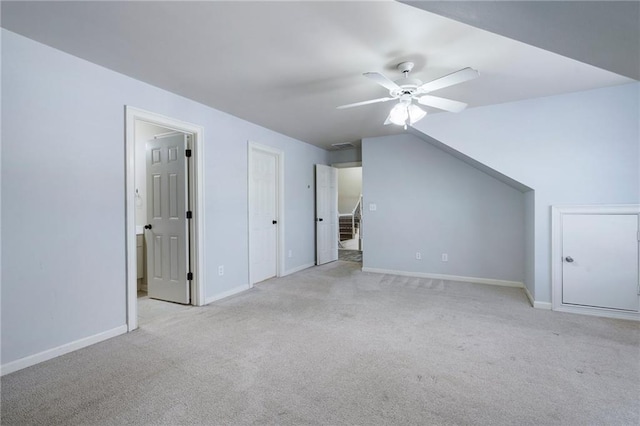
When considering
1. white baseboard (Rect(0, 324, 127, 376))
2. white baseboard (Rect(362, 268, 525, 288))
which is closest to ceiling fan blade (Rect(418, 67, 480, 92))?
white baseboard (Rect(362, 268, 525, 288))

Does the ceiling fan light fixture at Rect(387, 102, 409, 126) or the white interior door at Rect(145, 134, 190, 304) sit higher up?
the ceiling fan light fixture at Rect(387, 102, 409, 126)

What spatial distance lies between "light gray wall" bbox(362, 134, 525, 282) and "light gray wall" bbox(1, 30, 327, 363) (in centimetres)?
343

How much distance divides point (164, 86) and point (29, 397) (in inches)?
105

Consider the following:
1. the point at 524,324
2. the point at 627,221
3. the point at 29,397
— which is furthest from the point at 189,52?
the point at 627,221

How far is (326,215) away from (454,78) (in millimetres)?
4166

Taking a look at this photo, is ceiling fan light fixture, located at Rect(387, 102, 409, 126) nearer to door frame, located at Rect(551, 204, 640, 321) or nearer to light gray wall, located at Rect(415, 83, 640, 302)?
light gray wall, located at Rect(415, 83, 640, 302)

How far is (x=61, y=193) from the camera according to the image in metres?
2.30

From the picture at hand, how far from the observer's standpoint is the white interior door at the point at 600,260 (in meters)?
2.99

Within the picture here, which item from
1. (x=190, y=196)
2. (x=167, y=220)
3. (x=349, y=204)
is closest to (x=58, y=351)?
(x=167, y=220)

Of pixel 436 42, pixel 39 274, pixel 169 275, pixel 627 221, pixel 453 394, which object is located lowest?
pixel 453 394

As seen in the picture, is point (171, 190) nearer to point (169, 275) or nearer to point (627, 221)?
point (169, 275)

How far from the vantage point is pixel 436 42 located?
7.06ft

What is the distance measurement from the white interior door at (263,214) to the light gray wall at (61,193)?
1.64m

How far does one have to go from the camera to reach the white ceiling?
72.2 inches
